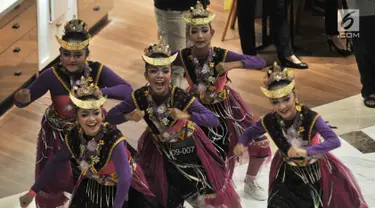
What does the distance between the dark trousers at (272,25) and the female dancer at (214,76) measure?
1.86 metres

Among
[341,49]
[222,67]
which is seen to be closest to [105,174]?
[222,67]

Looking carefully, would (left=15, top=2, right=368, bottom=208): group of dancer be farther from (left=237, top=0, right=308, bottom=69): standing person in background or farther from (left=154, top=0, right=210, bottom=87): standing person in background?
(left=237, top=0, right=308, bottom=69): standing person in background

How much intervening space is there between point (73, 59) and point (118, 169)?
782mm

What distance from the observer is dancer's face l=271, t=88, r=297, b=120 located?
11.6 feet

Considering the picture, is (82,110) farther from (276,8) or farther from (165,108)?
(276,8)

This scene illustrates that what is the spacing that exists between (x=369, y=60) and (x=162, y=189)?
7.80 ft

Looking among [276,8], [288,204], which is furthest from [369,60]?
[288,204]

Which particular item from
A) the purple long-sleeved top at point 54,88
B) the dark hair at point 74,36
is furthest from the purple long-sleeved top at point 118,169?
the dark hair at point 74,36

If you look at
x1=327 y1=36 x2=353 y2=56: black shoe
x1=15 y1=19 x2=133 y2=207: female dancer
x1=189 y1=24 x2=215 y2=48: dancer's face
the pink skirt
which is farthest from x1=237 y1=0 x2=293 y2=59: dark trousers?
x1=15 y1=19 x2=133 y2=207: female dancer

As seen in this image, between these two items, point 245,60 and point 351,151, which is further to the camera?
point 351,151

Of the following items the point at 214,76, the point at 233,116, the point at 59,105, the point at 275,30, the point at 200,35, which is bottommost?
the point at 275,30

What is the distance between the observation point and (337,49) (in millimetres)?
6543

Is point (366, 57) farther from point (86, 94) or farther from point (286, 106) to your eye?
point (86, 94)

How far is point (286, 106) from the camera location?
140 inches
